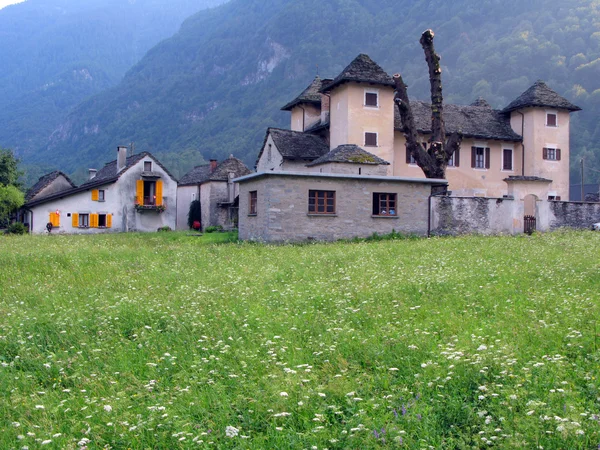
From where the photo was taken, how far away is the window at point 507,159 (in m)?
42.8

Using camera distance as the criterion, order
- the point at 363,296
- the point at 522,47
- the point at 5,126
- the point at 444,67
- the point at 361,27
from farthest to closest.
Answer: the point at 5,126
the point at 361,27
the point at 444,67
the point at 522,47
the point at 363,296

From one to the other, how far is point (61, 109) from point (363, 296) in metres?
178

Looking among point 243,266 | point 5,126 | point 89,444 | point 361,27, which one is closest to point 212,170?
point 243,266

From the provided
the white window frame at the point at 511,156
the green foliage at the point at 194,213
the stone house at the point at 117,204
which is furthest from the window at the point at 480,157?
the green foliage at the point at 194,213

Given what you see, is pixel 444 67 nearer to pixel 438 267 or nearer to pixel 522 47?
pixel 522 47

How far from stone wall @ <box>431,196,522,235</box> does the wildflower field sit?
587 inches

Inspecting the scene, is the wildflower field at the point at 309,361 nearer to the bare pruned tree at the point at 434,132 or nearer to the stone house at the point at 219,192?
the bare pruned tree at the point at 434,132

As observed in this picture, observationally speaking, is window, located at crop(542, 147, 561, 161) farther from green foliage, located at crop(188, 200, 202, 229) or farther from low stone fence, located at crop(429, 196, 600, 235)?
green foliage, located at crop(188, 200, 202, 229)

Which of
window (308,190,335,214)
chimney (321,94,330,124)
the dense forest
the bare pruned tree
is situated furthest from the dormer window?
the dense forest

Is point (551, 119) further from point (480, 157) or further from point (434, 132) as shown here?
point (434, 132)

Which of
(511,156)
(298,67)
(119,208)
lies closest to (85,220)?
(119,208)

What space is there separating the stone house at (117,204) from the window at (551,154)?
1195 inches

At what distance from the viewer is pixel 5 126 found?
522ft

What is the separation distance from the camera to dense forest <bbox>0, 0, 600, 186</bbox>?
3228 inches
